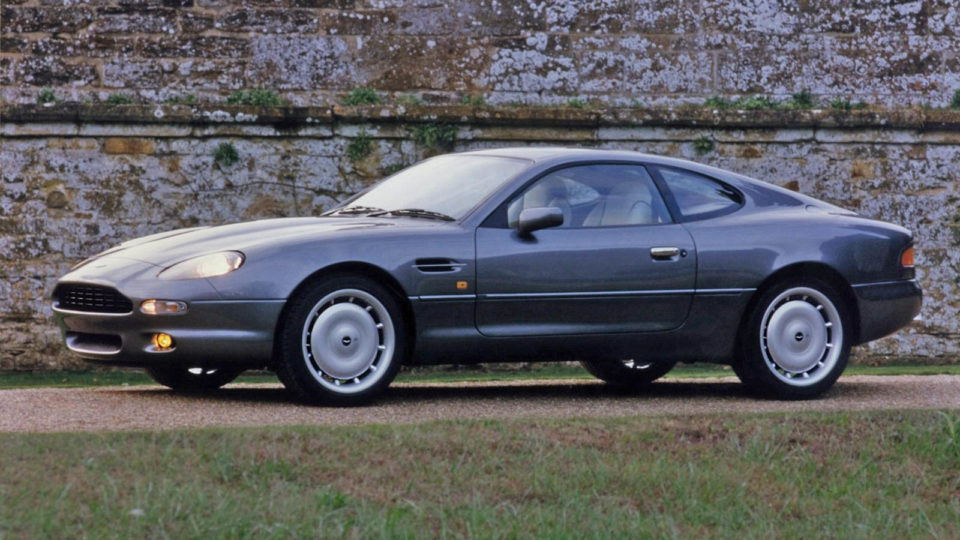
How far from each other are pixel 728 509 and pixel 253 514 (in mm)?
2006

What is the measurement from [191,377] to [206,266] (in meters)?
1.59

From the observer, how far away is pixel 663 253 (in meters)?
9.09

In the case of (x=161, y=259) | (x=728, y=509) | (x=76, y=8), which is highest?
(x=76, y=8)

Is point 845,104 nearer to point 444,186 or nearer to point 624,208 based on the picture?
point 624,208

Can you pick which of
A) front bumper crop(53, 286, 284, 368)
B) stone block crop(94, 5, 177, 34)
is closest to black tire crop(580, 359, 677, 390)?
front bumper crop(53, 286, 284, 368)

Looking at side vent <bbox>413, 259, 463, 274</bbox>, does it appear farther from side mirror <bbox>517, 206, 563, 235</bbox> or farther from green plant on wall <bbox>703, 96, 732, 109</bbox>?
green plant on wall <bbox>703, 96, 732, 109</bbox>

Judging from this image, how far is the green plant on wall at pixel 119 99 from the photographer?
46.0 ft

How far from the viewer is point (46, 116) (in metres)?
13.7

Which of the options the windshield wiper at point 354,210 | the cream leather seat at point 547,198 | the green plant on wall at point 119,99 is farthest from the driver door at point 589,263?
the green plant on wall at point 119,99

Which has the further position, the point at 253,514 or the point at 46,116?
the point at 46,116

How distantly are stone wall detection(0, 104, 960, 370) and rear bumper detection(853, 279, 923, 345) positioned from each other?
15.3 feet

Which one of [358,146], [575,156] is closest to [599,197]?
[575,156]

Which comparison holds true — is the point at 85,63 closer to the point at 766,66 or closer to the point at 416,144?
the point at 416,144

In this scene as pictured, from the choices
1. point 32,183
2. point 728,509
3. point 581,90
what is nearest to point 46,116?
point 32,183
